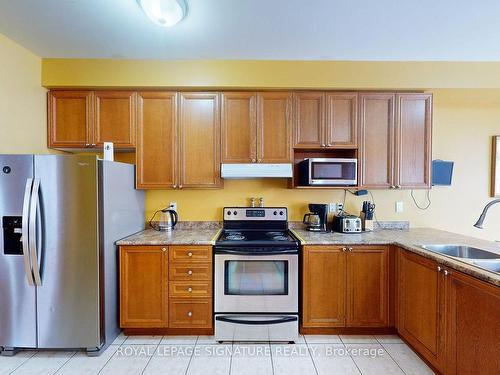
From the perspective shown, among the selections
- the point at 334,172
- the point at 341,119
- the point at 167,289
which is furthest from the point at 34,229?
the point at 341,119

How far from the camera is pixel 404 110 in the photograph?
2.56 meters

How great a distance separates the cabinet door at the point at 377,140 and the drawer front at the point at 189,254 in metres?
1.69

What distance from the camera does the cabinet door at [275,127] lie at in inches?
101

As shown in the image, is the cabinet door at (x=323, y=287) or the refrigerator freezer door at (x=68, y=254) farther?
the cabinet door at (x=323, y=287)

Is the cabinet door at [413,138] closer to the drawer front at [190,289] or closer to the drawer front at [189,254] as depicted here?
the drawer front at [189,254]

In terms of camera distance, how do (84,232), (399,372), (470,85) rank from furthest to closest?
(470,85)
(84,232)
(399,372)

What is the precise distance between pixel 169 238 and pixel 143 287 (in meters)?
0.47

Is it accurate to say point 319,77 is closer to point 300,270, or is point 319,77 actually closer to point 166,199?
point 300,270

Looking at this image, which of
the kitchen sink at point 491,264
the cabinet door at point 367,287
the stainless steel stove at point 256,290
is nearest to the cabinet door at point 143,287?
the stainless steel stove at point 256,290

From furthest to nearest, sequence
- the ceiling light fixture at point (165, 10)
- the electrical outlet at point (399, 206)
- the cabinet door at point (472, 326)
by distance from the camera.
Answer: the electrical outlet at point (399, 206), the ceiling light fixture at point (165, 10), the cabinet door at point (472, 326)

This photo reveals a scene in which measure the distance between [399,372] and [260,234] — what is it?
1.51m

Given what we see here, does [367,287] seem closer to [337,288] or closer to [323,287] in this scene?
[337,288]

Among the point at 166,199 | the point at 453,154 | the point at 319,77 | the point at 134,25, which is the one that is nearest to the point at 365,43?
the point at 319,77

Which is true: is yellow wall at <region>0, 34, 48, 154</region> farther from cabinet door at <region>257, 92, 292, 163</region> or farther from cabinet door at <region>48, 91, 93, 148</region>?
cabinet door at <region>257, 92, 292, 163</region>
